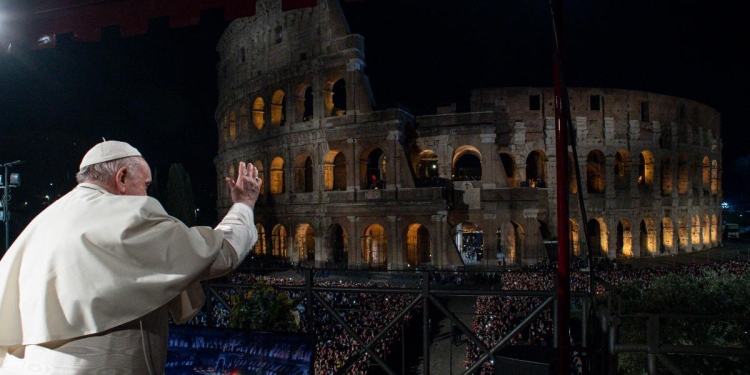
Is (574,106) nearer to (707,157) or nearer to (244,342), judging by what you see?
(707,157)

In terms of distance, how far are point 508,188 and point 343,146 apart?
27.4ft

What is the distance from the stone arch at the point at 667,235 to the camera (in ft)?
103

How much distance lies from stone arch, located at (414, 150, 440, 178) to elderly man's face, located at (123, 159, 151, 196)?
2591 centimetres

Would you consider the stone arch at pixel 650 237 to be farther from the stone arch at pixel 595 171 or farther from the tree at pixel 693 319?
the tree at pixel 693 319

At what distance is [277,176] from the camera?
28828 mm

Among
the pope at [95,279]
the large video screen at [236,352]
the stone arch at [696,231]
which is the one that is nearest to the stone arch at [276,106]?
the large video screen at [236,352]

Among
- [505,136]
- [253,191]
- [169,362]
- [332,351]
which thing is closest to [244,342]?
[169,362]

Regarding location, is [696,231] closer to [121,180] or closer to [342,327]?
[342,327]

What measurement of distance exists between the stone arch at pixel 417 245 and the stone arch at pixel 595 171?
11.0 m

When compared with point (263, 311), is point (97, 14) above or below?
above

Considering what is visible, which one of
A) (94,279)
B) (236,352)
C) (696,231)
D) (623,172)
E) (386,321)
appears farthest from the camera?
(696,231)

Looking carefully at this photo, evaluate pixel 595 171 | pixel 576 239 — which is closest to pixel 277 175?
pixel 576 239

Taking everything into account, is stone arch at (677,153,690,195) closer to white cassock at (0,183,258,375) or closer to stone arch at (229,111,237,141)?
stone arch at (229,111,237,141)

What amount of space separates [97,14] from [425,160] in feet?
86.3
